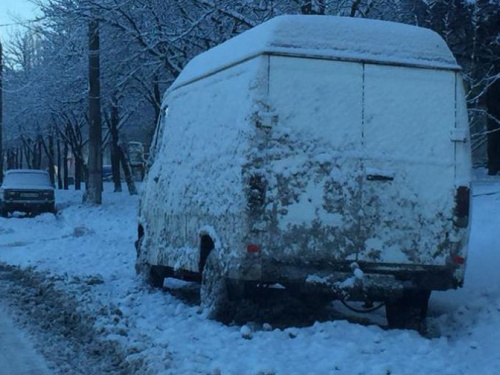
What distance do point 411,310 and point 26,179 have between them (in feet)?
76.2

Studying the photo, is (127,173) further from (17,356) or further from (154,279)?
(17,356)

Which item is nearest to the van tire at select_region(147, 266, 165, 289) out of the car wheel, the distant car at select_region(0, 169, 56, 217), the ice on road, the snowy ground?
the car wheel

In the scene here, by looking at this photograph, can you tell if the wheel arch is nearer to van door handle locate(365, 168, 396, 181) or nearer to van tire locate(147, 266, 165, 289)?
van door handle locate(365, 168, 396, 181)

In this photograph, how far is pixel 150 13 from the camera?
18281mm

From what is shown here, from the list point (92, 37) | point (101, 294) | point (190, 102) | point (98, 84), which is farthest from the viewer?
point (98, 84)

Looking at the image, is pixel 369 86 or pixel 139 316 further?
pixel 139 316

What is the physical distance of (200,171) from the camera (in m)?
8.02

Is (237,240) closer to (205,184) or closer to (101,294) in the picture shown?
(205,184)

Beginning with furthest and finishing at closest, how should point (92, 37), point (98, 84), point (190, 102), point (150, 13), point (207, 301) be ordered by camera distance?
point (98, 84) < point (92, 37) < point (150, 13) < point (190, 102) < point (207, 301)

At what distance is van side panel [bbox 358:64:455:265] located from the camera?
7.00m

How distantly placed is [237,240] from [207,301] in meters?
1.12

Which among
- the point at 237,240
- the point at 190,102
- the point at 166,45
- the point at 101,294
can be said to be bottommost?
the point at 101,294

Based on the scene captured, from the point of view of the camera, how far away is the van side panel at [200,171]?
22.8ft

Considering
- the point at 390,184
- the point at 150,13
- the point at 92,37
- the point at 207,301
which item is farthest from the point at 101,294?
the point at 92,37
